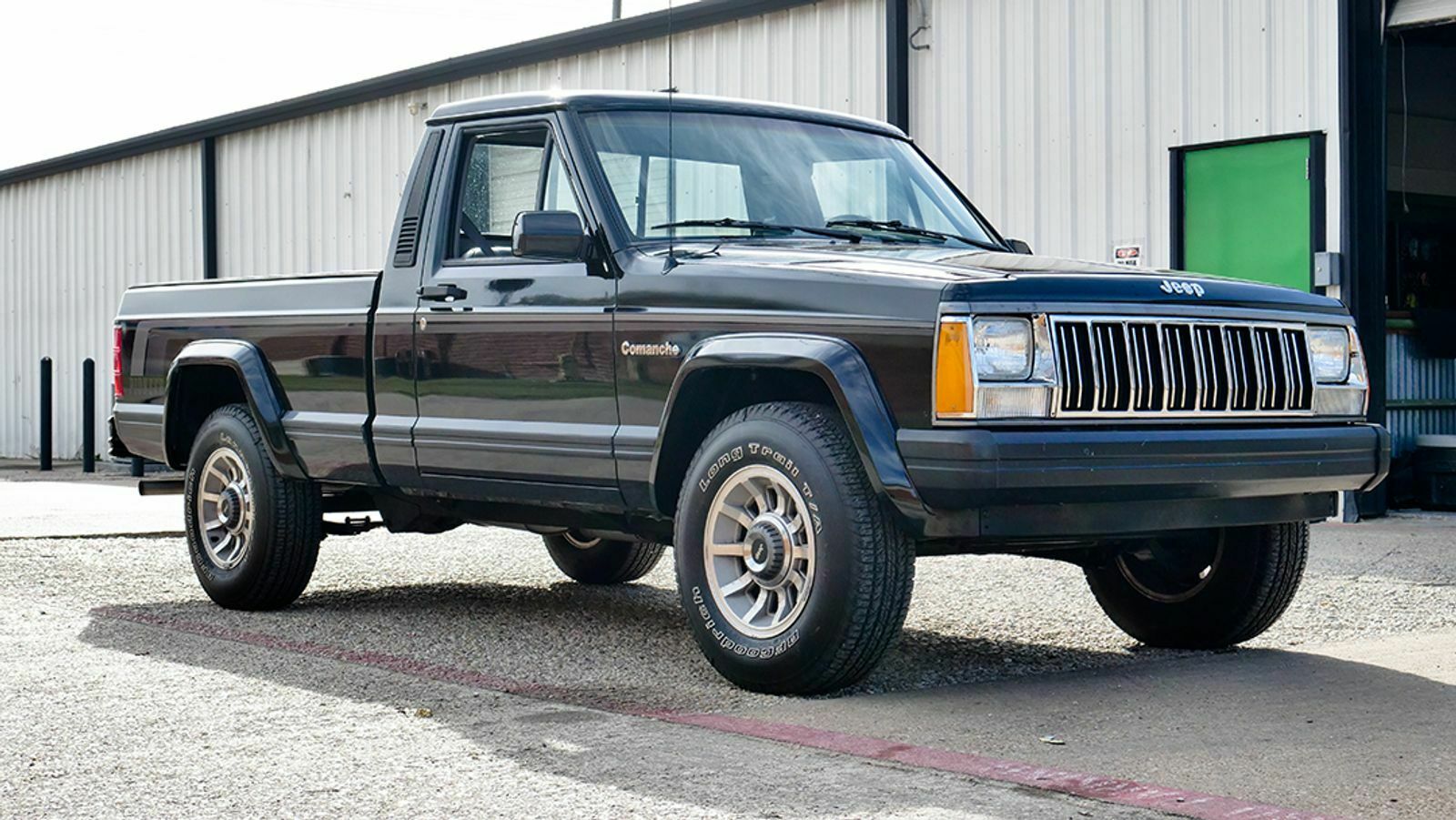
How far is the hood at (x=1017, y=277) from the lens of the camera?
5.50m

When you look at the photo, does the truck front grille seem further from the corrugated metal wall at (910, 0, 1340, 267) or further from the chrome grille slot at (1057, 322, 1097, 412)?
the corrugated metal wall at (910, 0, 1340, 267)

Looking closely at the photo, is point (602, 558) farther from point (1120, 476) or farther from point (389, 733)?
point (1120, 476)

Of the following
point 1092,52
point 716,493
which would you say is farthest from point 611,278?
point 1092,52

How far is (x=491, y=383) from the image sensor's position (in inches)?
273

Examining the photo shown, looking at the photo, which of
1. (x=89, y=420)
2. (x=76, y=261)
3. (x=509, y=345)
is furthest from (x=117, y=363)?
(x=76, y=261)

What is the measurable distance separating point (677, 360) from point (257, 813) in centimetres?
232

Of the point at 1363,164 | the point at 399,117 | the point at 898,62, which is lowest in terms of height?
the point at 1363,164

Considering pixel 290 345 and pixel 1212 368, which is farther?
pixel 290 345

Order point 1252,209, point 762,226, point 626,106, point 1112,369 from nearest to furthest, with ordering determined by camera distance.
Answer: point 1112,369 → point 762,226 → point 626,106 → point 1252,209

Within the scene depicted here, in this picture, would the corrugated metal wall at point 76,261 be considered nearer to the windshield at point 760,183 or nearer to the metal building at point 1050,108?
the metal building at point 1050,108

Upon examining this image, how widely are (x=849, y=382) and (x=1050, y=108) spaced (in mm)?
9246

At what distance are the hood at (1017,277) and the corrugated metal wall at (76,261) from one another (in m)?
18.8

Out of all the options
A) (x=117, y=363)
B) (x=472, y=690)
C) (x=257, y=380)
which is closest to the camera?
(x=472, y=690)

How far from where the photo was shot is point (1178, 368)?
5801 mm
